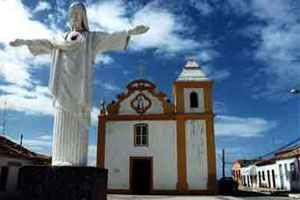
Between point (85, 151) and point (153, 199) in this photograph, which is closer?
point (85, 151)

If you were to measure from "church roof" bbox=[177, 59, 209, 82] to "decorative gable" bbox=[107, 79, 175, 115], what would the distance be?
1.93 m

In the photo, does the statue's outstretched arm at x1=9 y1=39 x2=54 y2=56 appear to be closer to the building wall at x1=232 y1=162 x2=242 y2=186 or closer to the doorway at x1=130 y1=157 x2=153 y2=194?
the doorway at x1=130 y1=157 x2=153 y2=194

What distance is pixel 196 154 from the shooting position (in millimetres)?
18125

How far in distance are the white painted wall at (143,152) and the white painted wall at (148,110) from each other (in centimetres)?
74

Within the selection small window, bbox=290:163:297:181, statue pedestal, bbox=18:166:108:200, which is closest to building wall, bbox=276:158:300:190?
small window, bbox=290:163:297:181

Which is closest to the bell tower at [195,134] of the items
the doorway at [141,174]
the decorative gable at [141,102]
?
the decorative gable at [141,102]

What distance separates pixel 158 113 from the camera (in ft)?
62.7

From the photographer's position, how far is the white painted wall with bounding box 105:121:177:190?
1806cm

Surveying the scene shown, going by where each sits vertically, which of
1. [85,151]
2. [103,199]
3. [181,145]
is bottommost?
[103,199]

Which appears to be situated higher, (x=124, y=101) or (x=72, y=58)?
(x=124, y=101)

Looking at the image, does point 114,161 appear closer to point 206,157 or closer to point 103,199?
point 206,157

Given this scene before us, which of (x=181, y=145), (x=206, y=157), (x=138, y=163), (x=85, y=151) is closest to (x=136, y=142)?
(x=138, y=163)

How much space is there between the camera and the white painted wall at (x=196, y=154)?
1772 centimetres

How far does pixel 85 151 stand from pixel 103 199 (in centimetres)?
64
